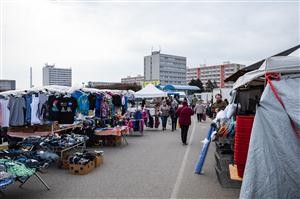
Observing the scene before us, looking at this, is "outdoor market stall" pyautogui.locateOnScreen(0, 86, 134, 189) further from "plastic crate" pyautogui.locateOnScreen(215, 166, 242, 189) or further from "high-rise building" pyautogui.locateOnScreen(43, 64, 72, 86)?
"high-rise building" pyautogui.locateOnScreen(43, 64, 72, 86)

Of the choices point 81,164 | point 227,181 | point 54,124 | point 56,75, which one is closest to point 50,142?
point 81,164

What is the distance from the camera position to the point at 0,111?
9.15 metres

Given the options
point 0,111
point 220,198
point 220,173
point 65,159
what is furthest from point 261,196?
A: point 0,111

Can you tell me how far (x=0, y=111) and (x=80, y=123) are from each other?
3037 mm

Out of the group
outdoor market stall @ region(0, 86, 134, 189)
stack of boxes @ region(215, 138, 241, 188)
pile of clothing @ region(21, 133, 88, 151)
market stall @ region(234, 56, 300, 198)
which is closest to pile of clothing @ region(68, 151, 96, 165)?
outdoor market stall @ region(0, 86, 134, 189)

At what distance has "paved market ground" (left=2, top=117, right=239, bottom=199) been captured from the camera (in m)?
5.81

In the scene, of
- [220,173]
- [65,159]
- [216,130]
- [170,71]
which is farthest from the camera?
[170,71]

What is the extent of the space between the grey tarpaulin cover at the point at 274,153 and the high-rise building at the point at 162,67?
68750 millimetres

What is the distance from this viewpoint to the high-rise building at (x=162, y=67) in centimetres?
7675

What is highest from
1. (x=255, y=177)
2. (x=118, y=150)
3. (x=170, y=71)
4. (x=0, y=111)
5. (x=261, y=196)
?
(x=170, y=71)

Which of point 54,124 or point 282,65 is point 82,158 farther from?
point 282,65

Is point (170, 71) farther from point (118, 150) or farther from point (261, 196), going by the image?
point (261, 196)

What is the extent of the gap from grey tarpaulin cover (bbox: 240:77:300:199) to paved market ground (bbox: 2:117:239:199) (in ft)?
6.23

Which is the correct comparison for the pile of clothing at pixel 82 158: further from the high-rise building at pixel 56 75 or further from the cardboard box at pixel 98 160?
the high-rise building at pixel 56 75
